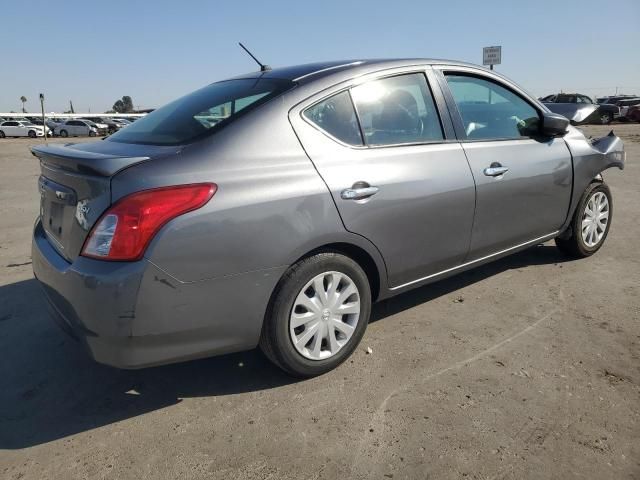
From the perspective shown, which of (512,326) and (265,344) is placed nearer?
(265,344)

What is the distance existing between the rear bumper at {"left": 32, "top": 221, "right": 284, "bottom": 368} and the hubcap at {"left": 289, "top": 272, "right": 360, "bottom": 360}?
231 millimetres

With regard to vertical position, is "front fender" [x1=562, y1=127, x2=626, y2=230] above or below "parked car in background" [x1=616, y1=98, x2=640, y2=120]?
below

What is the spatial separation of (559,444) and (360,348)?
123 centimetres

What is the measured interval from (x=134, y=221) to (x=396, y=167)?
4.87 ft

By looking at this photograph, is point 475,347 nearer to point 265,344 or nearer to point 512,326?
point 512,326

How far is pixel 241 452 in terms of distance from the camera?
2215 millimetres

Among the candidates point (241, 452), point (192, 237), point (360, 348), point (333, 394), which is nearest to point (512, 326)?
point (360, 348)

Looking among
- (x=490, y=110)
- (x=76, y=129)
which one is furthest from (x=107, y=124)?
(x=490, y=110)

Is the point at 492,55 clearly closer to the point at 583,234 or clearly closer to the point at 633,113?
the point at 633,113

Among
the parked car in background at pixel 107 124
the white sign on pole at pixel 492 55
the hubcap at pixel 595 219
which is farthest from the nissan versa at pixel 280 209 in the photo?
the parked car in background at pixel 107 124

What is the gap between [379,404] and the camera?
Result: 8.28ft

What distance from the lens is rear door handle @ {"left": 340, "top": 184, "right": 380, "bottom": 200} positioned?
2.67 meters

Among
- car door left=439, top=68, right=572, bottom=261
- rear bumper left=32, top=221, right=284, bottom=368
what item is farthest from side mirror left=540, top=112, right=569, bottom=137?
rear bumper left=32, top=221, right=284, bottom=368

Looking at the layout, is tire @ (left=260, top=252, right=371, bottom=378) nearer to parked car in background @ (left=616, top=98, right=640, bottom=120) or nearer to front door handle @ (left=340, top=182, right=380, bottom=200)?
front door handle @ (left=340, top=182, right=380, bottom=200)
